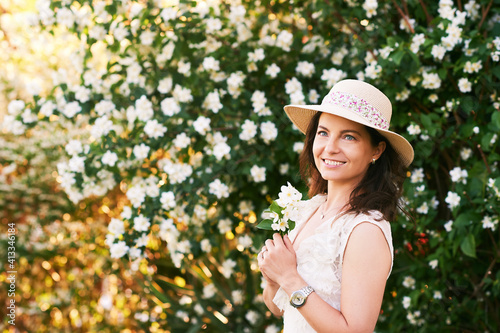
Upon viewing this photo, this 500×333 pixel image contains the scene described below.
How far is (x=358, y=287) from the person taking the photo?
4.15 feet

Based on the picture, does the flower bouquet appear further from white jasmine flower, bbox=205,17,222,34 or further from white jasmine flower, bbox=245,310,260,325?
white jasmine flower, bbox=245,310,260,325

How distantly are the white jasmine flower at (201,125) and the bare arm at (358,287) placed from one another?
4.90 feet

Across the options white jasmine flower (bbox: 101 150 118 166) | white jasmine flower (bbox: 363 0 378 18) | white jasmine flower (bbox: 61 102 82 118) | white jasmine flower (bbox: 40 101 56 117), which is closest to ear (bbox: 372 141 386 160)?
white jasmine flower (bbox: 363 0 378 18)

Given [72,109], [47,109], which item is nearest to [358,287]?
[72,109]

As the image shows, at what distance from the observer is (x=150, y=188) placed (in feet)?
9.05

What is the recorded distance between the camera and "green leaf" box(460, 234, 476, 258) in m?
2.32

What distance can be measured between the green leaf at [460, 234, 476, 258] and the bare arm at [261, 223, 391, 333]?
3.95 ft

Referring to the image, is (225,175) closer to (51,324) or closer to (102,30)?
(102,30)

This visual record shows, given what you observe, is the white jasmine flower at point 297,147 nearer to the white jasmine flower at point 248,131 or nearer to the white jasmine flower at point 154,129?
the white jasmine flower at point 248,131

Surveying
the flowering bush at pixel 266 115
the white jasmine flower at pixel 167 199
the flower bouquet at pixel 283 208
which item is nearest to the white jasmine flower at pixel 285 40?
the flowering bush at pixel 266 115

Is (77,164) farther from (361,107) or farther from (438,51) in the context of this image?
(438,51)

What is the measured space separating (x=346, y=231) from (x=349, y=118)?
1.04 ft

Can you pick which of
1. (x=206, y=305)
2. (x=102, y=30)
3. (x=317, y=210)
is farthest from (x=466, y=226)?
(x=102, y=30)

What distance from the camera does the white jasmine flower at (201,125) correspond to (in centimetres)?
271
